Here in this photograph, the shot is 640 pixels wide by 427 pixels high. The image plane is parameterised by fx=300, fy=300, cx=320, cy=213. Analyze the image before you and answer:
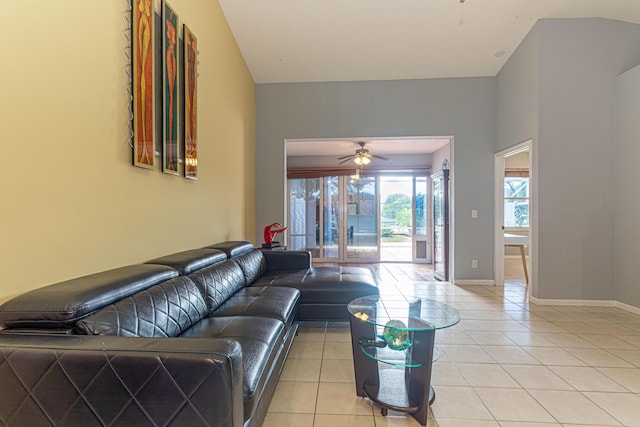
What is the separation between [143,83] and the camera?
207 cm

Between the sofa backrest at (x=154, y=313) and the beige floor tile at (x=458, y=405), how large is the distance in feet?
5.04

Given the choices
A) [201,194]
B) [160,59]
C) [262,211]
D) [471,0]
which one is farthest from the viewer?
[262,211]

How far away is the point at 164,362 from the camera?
0.95 meters

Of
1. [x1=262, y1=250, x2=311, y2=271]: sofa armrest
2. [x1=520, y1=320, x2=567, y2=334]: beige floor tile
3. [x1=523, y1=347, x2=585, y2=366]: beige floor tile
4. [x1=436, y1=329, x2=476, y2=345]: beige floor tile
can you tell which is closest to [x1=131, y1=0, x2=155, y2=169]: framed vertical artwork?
[x1=262, y1=250, x2=311, y2=271]: sofa armrest

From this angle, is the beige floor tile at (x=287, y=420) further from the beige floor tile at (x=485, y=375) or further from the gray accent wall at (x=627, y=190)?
the gray accent wall at (x=627, y=190)

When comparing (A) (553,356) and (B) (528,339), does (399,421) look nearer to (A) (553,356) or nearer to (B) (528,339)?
(A) (553,356)

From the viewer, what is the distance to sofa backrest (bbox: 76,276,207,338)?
1.22 meters

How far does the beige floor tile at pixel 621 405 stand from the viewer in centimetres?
165

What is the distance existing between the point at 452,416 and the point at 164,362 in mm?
1577

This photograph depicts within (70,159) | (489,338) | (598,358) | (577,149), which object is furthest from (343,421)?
(577,149)

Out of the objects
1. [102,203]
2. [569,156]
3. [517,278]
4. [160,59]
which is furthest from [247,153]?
[517,278]

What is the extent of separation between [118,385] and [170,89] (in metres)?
2.19

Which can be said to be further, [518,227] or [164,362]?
[518,227]

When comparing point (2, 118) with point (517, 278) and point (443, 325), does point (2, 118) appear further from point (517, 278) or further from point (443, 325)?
point (517, 278)
